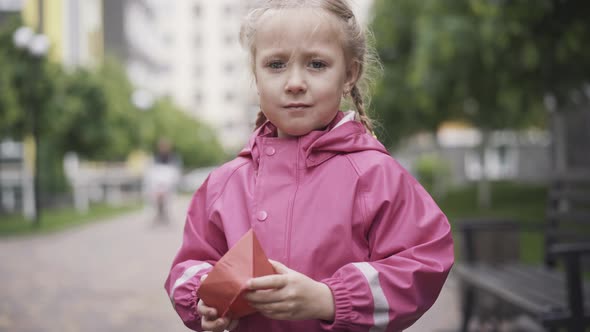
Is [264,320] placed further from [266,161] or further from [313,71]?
[313,71]

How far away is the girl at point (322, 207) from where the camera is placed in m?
1.54

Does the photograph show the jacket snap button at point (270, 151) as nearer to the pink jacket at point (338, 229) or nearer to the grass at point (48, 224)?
the pink jacket at point (338, 229)

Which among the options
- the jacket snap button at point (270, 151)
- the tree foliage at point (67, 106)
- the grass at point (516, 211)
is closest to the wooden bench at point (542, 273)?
the jacket snap button at point (270, 151)

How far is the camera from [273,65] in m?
1.69

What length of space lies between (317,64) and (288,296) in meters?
0.60

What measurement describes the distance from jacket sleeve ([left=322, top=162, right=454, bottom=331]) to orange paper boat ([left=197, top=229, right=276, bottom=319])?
0.66ft

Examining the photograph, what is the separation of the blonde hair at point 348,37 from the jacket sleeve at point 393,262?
31cm

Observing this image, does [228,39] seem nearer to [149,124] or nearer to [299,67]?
[149,124]

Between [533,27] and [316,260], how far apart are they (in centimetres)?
710

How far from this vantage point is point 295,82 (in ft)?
5.33

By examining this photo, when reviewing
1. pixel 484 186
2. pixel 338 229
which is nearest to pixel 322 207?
pixel 338 229

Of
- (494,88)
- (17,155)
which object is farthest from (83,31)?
(494,88)

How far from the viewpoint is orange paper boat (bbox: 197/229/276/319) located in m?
1.41

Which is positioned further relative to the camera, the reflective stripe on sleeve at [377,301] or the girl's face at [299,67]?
the girl's face at [299,67]
